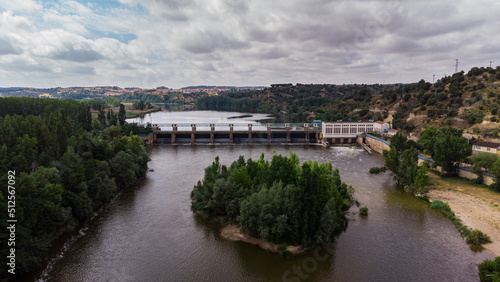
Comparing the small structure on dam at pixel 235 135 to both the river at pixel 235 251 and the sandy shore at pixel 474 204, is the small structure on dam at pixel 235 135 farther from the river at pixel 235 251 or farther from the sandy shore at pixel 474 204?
the river at pixel 235 251

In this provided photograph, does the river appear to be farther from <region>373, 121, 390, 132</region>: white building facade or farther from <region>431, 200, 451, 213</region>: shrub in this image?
<region>373, 121, 390, 132</region>: white building facade

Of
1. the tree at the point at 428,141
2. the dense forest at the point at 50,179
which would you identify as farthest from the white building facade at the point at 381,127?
the dense forest at the point at 50,179

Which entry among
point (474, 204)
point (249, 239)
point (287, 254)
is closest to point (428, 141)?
point (474, 204)

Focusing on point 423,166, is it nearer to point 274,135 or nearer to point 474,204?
point 474,204

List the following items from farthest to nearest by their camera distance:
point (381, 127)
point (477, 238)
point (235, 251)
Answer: point (381, 127), point (477, 238), point (235, 251)

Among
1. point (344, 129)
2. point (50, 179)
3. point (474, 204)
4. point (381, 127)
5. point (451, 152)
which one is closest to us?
point (50, 179)

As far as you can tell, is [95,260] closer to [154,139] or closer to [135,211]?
[135,211]

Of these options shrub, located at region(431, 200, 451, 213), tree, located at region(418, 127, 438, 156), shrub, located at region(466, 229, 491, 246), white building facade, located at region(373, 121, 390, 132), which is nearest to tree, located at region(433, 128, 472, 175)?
tree, located at region(418, 127, 438, 156)
